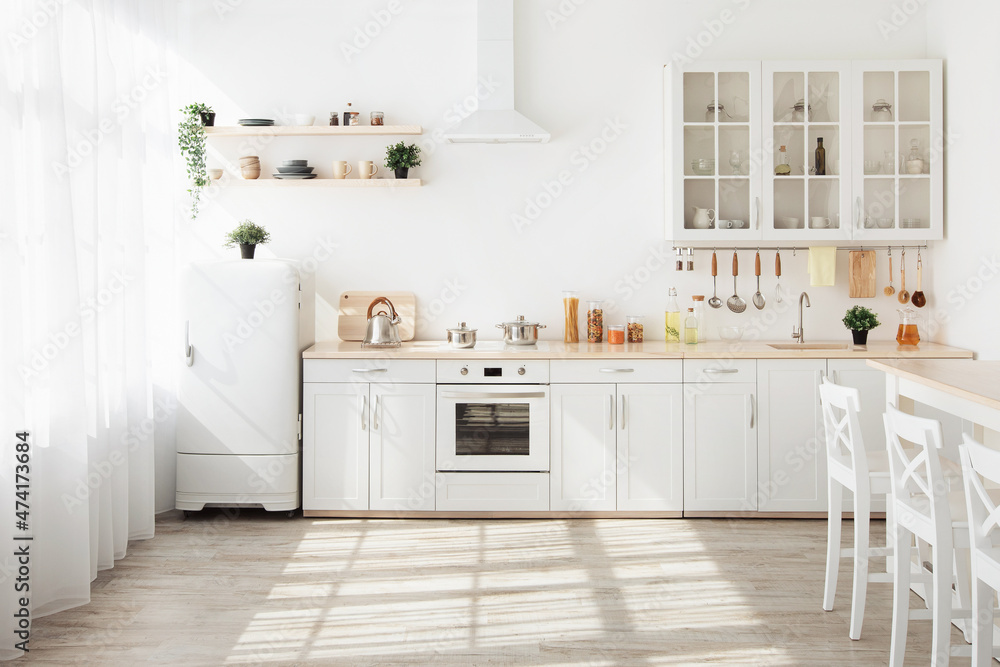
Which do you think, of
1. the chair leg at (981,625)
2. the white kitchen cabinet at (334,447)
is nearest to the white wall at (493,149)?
the white kitchen cabinet at (334,447)

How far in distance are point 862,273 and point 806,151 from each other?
0.80m

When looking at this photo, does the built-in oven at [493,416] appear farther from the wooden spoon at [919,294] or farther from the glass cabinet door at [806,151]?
the wooden spoon at [919,294]

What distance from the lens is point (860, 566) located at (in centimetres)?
253

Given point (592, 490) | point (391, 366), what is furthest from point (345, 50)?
point (592, 490)

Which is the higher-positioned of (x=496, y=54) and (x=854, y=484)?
(x=496, y=54)

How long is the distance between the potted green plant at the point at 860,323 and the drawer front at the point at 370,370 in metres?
2.25

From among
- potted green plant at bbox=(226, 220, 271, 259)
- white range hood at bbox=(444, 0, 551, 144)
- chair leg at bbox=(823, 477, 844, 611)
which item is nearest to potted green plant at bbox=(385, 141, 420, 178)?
white range hood at bbox=(444, 0, 551, 144)

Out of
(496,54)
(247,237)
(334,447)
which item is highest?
(496,54)

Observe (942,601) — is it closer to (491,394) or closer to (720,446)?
(720,446)

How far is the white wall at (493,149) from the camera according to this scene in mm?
4246

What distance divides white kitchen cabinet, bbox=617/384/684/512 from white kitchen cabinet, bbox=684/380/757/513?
0.16ft

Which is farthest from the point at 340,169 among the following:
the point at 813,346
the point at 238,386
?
the point at 813,346

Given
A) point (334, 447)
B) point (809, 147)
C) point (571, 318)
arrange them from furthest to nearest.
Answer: point (571, 318) → point (809, 147) → point (334, 447)

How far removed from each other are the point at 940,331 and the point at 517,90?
272cm
